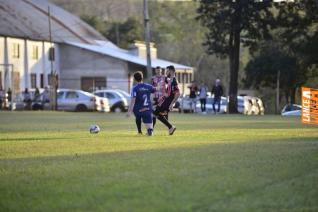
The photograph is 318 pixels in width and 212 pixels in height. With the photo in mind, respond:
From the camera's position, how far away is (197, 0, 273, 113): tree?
4994 centimetres

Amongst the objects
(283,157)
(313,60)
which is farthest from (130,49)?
(283,157)

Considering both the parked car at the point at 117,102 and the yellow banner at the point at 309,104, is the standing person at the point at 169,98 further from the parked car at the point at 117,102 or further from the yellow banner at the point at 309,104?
the parked car at the point at 117,102

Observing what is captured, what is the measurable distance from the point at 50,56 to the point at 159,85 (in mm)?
49778

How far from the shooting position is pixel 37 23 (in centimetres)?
7206

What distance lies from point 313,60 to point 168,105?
3632 centimetres

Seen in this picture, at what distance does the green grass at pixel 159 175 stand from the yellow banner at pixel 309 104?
403 centimetres

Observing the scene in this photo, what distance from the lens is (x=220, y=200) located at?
348 inches

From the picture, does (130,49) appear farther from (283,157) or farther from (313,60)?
(283,157)

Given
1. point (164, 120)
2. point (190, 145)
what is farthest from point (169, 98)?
point (190, 145)

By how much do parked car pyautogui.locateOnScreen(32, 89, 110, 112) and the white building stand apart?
12.4 m

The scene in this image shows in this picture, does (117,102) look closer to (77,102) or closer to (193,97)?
(77,102)

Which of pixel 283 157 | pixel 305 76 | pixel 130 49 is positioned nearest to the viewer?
pixel 283 157

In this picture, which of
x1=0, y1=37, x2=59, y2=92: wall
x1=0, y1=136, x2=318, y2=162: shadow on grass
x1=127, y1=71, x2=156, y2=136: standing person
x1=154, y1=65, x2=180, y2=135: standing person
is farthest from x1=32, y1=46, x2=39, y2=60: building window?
x1=0, y1=136, x2=318, y2=162: shadow on grass

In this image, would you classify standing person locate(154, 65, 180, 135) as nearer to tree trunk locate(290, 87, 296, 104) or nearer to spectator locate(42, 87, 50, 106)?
spectator locate(42, 87, 50, 106)
